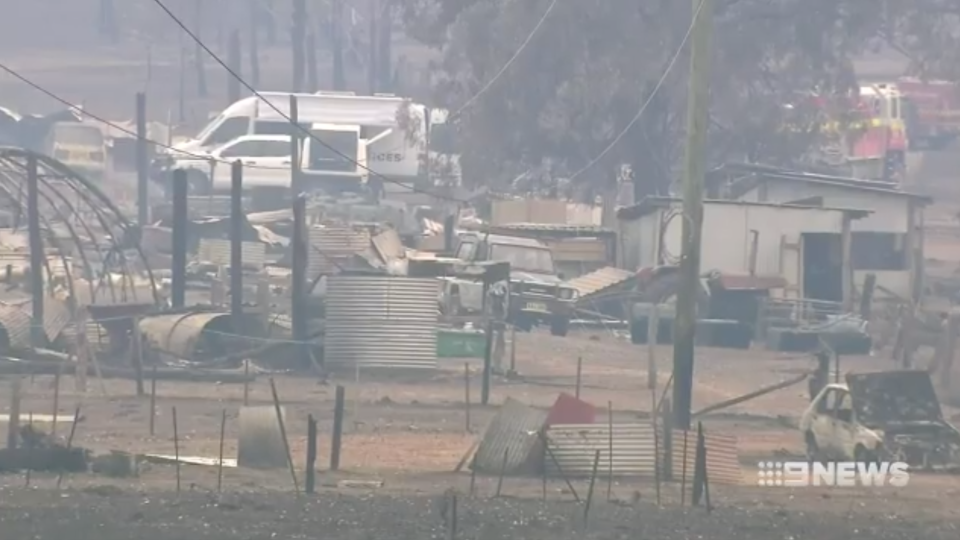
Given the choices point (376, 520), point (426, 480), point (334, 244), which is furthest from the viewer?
point (334, 244)

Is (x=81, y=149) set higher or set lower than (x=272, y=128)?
lower

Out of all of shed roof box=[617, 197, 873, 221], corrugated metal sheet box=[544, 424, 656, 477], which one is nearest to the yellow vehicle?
shed roof box=[617, 197, 873, 221]

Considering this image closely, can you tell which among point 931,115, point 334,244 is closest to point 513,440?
point 334,244

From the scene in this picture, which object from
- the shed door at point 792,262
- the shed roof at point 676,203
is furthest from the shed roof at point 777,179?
the shed door at point 792,262

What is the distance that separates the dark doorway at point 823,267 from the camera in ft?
124

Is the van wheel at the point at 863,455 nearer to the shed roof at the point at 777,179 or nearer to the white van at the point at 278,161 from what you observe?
the shed roof at the point at 777,179

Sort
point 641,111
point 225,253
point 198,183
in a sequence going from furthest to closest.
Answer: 1. point 198,183
2. point 641,111
3. point 225,253

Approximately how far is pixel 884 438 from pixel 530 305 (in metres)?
15.3

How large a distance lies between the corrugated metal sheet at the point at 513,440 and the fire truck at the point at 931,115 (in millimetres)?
55484

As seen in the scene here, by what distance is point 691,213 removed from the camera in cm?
2125

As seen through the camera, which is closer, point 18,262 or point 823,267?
point 18,262

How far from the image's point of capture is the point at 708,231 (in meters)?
37.4

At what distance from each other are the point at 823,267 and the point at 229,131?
23574 mm

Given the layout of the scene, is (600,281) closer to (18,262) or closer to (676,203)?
(676,203)
